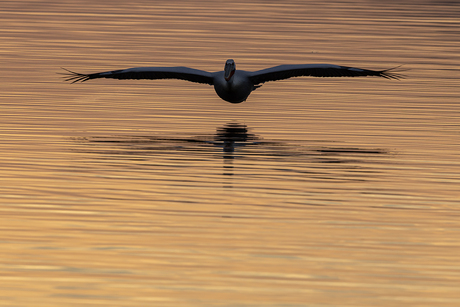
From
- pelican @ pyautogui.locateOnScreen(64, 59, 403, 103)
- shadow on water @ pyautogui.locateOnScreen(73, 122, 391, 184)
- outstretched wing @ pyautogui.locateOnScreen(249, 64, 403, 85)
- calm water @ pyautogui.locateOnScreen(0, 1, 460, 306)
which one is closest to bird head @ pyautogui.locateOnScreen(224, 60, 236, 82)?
pelican @ pyautogui.locateOnScreen(64, 59, 403, 103)

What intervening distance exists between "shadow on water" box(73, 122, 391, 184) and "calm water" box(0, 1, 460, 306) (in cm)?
5

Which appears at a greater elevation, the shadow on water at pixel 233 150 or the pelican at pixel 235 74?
the pelican at pixel 235 74

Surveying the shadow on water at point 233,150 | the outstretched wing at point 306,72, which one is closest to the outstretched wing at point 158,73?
the outstretched wing at point 306,72

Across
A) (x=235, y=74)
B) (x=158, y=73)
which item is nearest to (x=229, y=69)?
(x=235, y=74)

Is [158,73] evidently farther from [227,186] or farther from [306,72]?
[227,186]

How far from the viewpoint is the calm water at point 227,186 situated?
10.9 m

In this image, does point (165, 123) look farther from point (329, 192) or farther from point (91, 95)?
point (329, 192)

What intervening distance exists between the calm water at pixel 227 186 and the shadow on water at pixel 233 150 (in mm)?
54

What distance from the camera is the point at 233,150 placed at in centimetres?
1877

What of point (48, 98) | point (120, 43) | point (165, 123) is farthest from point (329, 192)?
point (120, 43)

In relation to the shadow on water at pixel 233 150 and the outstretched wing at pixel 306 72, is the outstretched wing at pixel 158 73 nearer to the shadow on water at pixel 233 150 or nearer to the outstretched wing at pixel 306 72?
the outstretched wing at pixel 306 72

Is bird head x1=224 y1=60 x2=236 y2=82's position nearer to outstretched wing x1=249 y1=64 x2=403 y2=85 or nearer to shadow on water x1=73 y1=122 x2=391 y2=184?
outstretched wing x1=249 y1=64 x2=403 y2=85

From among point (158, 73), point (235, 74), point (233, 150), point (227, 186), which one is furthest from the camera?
point (158, 73)

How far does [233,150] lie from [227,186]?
3.11 meters
